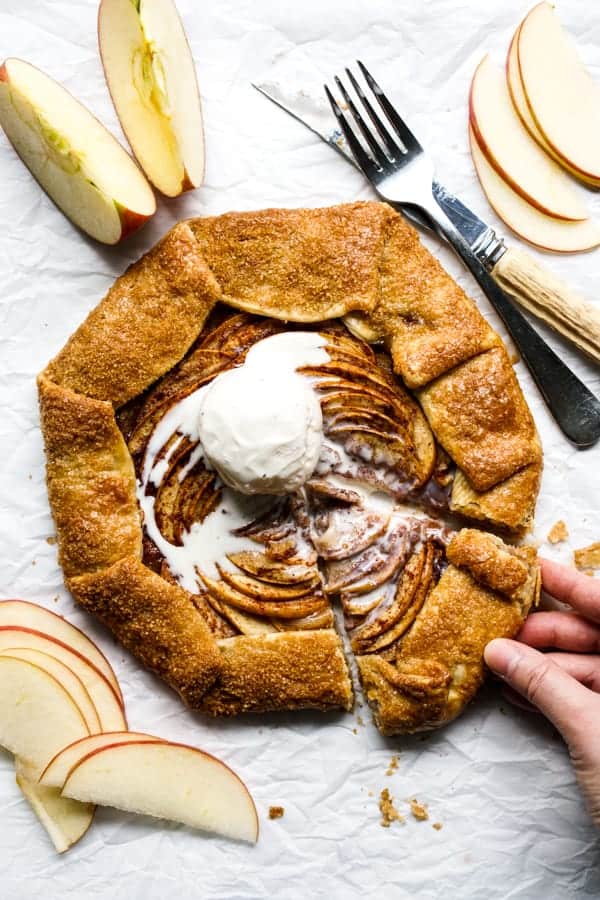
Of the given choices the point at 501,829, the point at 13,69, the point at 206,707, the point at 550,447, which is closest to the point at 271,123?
the point at 13,69

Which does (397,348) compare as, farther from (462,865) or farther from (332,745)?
(462,865)

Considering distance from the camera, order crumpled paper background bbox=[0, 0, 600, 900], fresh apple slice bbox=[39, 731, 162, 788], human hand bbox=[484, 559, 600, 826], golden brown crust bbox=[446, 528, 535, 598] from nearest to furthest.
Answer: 1. human hand bbox=[484, 559, 600, 826]
2. golden brown crust bbox=[446, 528, 535, 598]
3. fresh apple slice bbox=[39, 731, 162, 788]
4. crumpled paper background bbox=[0, 0, 600, 900]

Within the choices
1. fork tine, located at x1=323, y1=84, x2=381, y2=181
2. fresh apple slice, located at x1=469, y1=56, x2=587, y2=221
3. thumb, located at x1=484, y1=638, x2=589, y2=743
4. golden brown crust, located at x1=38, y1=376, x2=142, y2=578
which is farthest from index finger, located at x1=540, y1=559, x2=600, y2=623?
fork tine, located at x1=323, y1=84, x2=381, y2=181

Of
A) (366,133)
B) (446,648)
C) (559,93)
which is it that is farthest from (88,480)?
(559,93)

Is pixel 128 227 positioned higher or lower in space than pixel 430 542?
higher

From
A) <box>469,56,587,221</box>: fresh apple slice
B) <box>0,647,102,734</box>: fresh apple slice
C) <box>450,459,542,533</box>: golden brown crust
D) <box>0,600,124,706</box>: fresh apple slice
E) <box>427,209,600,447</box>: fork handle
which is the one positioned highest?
<box>469,56,587,221</box>: fresh apple slice

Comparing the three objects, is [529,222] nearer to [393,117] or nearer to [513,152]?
[513,152]

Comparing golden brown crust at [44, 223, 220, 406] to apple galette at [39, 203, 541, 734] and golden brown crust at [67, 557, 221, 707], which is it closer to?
apple galette at [39, 203, 541, 734]
